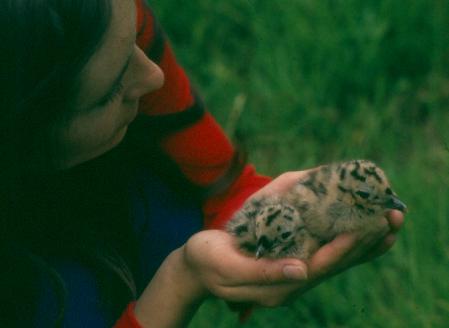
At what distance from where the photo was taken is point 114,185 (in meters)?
2.87

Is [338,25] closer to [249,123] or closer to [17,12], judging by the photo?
[249,123]

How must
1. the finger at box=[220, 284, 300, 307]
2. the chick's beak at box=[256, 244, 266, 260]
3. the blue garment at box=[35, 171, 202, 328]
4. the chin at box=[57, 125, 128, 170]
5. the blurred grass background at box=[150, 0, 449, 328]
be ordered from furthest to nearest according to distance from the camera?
the blurred grass background at box=[150, 0, 449, 328]
the blue garment at box=[35, 171, 202, 328]
the chin at box=[57, 125, 128, 170]
the finger at box=[220, 284, 300, 307]
the chick's beak at box=[256, 244, 266, 260]

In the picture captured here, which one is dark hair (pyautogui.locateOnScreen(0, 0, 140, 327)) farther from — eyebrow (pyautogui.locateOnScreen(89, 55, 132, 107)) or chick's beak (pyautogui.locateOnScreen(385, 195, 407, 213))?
chick's beak (pyautogui.locateOnScreen(385, 195, 407, 213))

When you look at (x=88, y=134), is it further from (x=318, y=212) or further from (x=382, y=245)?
(x=382, y=245)

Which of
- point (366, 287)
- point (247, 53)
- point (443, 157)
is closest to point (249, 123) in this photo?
point (247, 53)

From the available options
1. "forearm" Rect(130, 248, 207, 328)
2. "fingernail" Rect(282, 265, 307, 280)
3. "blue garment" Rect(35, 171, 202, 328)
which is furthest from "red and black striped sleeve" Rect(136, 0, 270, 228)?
"fingernail" Rect(282, 265, 307, 280)

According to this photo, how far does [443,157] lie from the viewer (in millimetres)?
3814

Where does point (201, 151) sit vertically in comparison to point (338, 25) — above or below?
above

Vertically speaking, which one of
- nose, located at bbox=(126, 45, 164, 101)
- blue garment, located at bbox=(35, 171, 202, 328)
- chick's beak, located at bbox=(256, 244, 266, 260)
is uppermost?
nose, located at bbox=(126, 45, 164, 101)

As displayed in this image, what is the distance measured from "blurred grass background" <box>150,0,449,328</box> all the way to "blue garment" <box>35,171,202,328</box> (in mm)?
1061

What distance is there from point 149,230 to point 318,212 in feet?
2.68

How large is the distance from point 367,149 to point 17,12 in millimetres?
2327

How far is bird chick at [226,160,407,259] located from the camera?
7.25 ft

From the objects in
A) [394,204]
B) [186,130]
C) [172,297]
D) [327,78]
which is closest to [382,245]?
[394,204]
